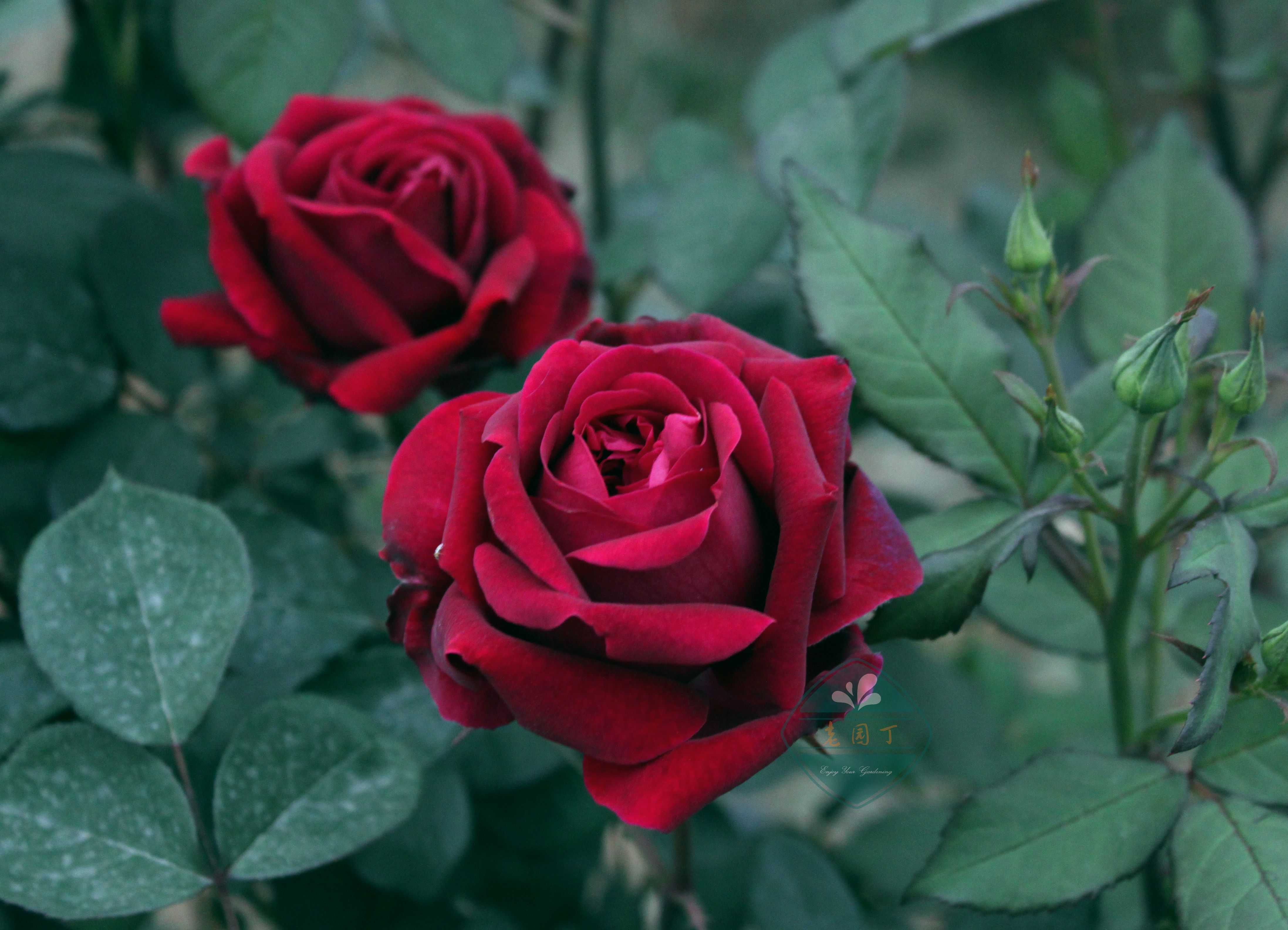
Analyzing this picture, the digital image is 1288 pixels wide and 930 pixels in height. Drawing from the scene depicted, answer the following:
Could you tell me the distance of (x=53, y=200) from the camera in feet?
1.82

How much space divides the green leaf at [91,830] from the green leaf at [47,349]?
0.18m

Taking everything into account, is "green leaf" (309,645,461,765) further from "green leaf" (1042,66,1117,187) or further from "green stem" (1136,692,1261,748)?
"green leaf" (1042,66,1117,187)

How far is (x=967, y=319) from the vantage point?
41cm

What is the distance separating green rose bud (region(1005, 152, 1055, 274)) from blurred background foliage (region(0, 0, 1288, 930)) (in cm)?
9

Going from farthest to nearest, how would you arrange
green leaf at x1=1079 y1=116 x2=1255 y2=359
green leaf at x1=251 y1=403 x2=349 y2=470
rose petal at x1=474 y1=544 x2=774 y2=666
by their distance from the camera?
green leaf at x1=251 y1=403 x2=349 y2=470, green leaf at x1=1079 y1=116 x2=1255 y2=359, rose petal at x1=474 y1=544 x2=774 y2=666

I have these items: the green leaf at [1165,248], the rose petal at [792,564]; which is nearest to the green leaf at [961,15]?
the green leaf at [1165,248]

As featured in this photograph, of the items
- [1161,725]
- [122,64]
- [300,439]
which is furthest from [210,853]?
[122,64]

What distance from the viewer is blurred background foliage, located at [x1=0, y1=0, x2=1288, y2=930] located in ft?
1.58

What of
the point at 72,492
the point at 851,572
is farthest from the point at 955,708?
the point at 72,492

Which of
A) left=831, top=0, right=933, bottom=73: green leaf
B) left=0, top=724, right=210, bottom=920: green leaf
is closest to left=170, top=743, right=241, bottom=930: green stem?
left=0, top=724, right=210, bottom=920: green leaf

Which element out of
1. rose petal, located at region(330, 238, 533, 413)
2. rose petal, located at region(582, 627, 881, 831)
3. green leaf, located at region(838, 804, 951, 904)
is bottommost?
green leaf, located at region(838, 804, 951, 904)

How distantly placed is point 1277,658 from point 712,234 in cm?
35

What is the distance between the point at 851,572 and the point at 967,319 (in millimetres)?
151

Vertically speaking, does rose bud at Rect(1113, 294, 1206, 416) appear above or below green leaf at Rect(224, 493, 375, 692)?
above
